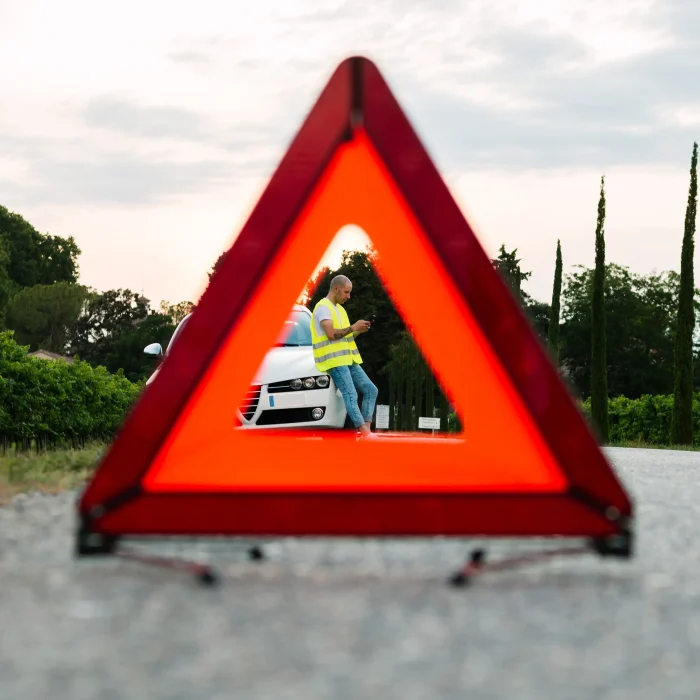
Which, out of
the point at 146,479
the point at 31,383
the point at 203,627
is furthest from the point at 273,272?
the point at 31,383

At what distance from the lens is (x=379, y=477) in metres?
6.04

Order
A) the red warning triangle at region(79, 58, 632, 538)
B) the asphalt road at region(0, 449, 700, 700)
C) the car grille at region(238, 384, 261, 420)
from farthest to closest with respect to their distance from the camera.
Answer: the car grille at region(238, 384, 261, 420) < the red warning triangle at region(79, 58, 632, 538) < the asphalt road at region(0, 449, 700, 700)

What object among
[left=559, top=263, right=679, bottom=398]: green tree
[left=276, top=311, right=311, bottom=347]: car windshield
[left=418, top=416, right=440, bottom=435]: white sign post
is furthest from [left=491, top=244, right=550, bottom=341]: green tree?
[left=276, top=311, right=311, bottom=347]: car windshield

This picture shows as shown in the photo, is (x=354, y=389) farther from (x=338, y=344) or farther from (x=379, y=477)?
(x=379, y=477)

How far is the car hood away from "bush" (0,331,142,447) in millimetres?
6629

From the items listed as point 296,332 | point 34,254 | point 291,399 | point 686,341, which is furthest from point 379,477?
point 34,254

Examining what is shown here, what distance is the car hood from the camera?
1151 centimetres

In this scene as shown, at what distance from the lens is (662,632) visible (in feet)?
13.6

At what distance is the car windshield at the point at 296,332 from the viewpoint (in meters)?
12.7

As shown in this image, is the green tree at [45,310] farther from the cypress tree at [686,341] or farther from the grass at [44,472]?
the grass at [44,472]

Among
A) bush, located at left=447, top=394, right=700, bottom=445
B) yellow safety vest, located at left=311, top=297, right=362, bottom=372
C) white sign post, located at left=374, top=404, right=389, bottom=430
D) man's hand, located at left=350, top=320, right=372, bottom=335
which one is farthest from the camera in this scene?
bush, located at left=447, top=394, right=700, bottom=445

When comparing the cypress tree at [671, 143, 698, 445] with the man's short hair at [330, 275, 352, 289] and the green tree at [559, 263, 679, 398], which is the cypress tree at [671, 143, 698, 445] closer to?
the man's short hair at [330, 275, 352, 289]

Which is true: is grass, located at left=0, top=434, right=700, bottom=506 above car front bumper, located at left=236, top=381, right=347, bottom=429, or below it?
below

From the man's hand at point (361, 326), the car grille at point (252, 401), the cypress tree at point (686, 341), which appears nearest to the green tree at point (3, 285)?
the cypress tree at point (686, 341)
